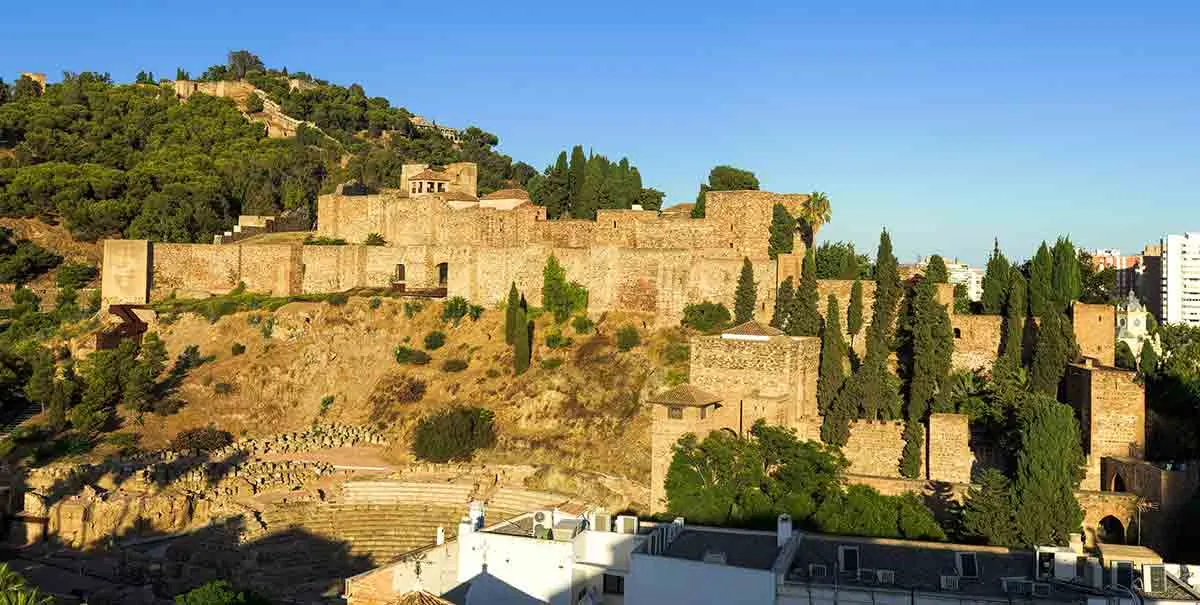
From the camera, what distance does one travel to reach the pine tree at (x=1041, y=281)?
93.4ft

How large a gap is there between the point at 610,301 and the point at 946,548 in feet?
60.0

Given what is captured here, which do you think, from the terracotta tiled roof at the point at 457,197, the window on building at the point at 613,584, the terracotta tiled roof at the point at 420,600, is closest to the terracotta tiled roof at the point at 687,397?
the window on building at the point at 613,584

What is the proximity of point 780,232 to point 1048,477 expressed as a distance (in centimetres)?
1326

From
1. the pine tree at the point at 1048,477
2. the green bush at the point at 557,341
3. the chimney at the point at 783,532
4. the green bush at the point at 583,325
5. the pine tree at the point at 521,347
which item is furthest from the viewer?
the green bush at the point at 583,325

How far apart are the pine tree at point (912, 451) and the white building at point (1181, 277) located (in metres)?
49.7

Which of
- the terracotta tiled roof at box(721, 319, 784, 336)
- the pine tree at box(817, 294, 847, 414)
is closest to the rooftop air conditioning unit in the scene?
the terracotta tiled roof at box(721, 319, 784, 336)

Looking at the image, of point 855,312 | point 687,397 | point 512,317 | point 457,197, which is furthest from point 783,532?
point 457,197

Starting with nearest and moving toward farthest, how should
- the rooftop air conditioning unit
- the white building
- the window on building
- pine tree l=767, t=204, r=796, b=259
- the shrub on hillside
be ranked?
the window on building
the rooftop air conditioning unit
the shrub on hillside
pine tree l=767, t=204, r=796, b=259
the white building

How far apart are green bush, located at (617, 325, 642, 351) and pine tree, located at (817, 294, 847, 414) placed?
5212 millimetres

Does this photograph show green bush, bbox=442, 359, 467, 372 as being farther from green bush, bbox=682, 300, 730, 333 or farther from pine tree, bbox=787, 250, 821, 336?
pine tree, bbox=787, 250, 821, 336

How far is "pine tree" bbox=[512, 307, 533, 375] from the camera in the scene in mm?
32781

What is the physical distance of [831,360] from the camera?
2734 centimetres

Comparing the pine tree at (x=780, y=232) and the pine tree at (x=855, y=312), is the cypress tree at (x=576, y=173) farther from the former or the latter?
the pine tree at (x=855, y=312)

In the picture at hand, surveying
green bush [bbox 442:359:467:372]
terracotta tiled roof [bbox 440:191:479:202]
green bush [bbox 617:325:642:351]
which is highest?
terracotta tiled roof [bbox 440:191:479:202]
